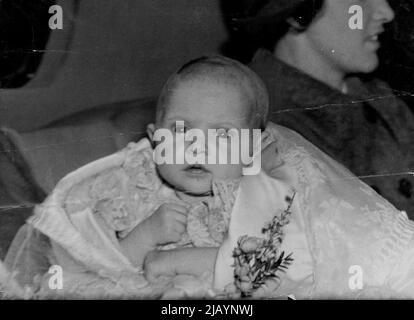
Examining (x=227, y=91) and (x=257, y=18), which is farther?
(x=257, y=18)

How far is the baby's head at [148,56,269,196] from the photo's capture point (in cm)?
139

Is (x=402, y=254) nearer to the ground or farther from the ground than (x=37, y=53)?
nearer to the ground

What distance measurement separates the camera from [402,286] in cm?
144

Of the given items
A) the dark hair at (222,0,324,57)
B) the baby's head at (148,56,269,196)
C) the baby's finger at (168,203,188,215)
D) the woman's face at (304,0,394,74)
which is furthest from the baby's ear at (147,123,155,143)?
the woman's face at (304,0,394,74)

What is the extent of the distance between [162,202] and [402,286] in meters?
0.47

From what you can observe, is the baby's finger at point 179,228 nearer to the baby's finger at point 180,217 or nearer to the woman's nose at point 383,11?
the baby's finger at point 180,217

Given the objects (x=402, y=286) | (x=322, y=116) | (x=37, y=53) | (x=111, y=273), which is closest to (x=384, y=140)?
(x=322, y=116)

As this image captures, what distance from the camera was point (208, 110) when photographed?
4.58 feet

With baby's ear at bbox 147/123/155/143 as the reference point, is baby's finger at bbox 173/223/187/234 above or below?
below

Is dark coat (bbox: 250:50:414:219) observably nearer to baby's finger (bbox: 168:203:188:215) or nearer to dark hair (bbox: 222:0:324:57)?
dark hair (bbox: 222:0:324:57)

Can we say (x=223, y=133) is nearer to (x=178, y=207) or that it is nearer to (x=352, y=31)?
(x=178, y=207)

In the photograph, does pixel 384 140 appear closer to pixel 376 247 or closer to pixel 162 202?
pixel 376 247

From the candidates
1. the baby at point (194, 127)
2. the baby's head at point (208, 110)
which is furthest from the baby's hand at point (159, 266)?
the baby's head at point (208, 110)
